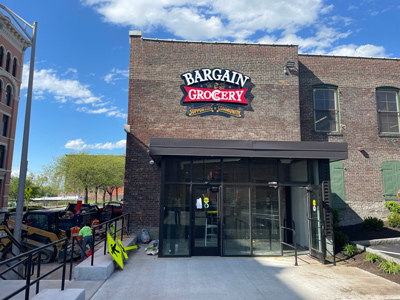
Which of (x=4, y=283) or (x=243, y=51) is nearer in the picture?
(x=4, y=283)

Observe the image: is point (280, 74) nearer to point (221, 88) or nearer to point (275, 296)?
point (221, 88)

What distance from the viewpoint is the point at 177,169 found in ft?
31.1

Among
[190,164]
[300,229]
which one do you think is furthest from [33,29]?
[300,229]

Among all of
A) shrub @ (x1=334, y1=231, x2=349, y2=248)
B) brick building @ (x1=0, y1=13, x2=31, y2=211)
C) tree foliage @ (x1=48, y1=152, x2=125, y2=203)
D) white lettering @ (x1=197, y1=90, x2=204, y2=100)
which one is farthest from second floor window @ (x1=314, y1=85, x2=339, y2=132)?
brick building @ (x1=0, y1=13, x2=31, y2=211)

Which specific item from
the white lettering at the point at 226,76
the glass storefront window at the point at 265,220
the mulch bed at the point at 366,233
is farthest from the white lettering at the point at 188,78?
the mulch bed at the point at 366,233

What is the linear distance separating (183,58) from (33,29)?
5.81 metres

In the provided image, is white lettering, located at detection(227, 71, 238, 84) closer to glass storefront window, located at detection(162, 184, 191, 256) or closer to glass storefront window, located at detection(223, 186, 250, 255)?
glass storefront window, located at detection(223, 186, 250, 255)

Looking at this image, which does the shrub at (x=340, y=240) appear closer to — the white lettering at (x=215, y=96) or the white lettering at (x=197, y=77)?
the white lettering at (x=215, y=96)

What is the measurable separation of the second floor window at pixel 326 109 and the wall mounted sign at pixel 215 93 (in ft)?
13.2

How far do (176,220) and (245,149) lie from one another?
313cm

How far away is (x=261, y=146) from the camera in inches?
356

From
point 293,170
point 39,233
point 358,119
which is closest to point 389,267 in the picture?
point 293,170

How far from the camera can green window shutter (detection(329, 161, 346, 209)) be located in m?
13.6

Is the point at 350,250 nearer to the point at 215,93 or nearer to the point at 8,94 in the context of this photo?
the point at 215,93
